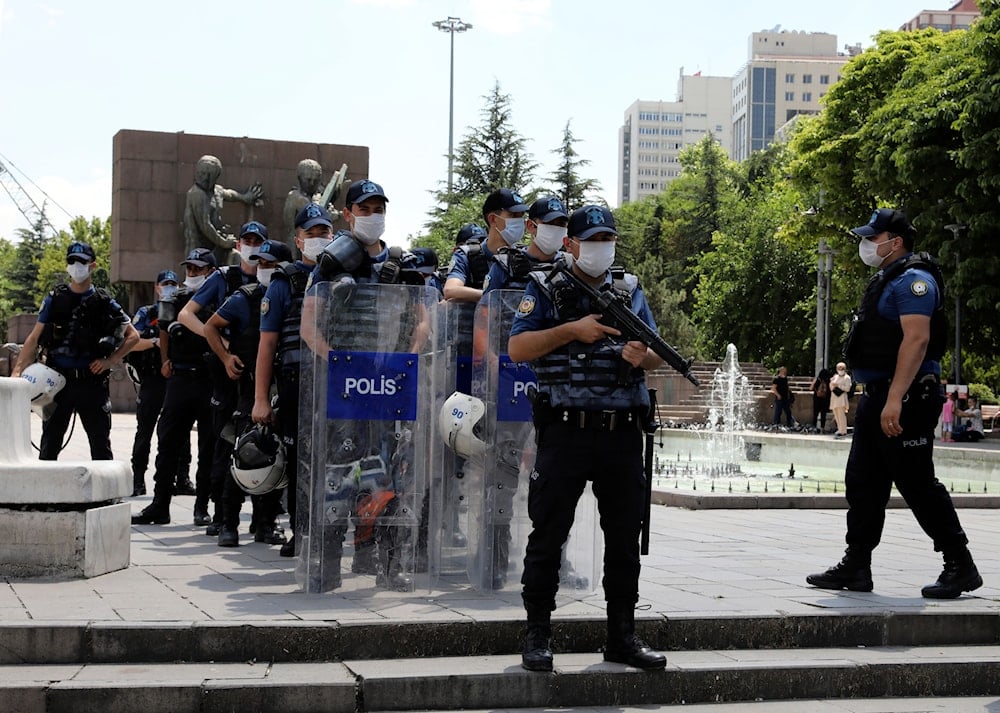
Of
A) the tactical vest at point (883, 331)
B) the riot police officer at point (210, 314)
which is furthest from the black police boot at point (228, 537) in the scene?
the tactical vest at point (883, 331)

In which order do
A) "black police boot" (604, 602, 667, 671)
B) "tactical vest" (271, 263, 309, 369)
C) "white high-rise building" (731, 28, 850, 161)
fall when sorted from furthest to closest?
"white high-rise building" (731, 28, 850, 161), "tactical vest" (271, 263, 309, 369), "black police boot" (604, 602, 667, 671)

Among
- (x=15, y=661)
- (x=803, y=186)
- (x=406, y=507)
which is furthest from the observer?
(x=803, y=186)

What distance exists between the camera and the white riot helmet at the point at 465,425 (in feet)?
21.7

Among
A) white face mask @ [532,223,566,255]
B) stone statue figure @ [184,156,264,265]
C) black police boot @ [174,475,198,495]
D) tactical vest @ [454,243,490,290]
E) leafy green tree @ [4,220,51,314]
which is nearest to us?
white face mask @ [532,223,566,255]

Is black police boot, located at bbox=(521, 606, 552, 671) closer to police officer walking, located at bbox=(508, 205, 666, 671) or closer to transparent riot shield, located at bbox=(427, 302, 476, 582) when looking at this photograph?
police officer walking, located at bbox=(508, 205, 666, 671)

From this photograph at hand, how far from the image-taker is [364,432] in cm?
658

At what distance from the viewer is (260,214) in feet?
101

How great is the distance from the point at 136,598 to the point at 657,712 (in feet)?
8.42

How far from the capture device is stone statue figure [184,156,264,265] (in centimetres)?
2998

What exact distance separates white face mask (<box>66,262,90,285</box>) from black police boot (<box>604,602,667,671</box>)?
579 centimetres

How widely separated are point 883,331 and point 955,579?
1399 mm

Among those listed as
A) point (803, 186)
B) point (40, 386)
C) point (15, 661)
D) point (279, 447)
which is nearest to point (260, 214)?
point (803, 186)

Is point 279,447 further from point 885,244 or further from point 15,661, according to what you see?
point 885,244

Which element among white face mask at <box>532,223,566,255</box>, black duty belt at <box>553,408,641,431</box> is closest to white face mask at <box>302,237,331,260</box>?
white face mask at <box>532,223,566,255</box>
